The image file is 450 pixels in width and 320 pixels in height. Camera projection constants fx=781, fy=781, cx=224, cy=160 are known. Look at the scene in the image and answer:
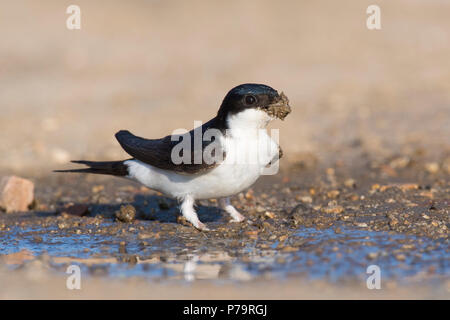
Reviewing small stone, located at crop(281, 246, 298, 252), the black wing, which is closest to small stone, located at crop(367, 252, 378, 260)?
small stone, located at crop(281, 246, 298, 252)

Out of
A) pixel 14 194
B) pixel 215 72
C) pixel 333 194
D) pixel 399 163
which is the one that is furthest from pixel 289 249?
pixel 215 72

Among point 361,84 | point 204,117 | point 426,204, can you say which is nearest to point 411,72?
point 361,84

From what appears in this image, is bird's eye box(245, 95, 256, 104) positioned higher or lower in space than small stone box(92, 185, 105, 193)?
higher

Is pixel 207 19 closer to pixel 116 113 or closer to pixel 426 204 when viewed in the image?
pixel 116 113

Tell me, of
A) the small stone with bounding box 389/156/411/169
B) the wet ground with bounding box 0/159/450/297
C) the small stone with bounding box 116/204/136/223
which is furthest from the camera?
the small stone with bounding box 389/156/411/169

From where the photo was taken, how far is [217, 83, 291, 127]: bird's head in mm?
5160

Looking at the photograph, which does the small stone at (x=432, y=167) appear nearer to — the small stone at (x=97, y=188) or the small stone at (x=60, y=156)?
the small stone at (x=97, y=188)

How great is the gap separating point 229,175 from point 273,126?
14.1 ft

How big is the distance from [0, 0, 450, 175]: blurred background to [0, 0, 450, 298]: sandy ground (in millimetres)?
39

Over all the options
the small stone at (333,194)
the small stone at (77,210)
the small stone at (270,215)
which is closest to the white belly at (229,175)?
the small stone at (270,215)

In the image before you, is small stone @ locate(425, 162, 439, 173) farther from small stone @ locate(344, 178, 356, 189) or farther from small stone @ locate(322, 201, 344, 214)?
small stone @ locate(322, 201, 344, 214)

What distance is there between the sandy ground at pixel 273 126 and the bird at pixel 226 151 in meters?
0.33

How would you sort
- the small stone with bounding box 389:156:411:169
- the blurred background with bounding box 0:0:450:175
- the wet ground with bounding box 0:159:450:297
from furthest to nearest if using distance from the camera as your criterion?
the blurred background with bounding box 0:0:450:175
the small stone with bounding box 389:156:411:169
the wet ground with bounding box 0:159:450:297

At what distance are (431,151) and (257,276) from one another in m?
4.43
